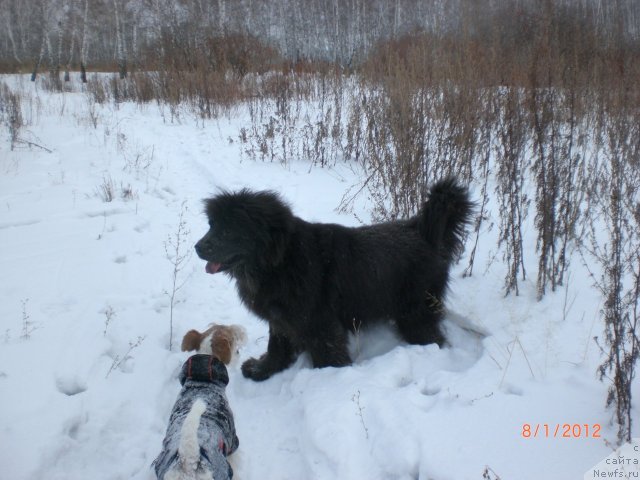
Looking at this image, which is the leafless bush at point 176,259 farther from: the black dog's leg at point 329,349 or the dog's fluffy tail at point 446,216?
the dog's fluffy tail at point 446,216

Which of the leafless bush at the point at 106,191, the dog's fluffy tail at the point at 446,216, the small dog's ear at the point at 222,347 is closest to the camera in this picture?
the small dog's ear at the point at 222,347

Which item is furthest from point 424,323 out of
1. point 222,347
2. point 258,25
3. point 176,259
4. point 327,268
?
point 258,25

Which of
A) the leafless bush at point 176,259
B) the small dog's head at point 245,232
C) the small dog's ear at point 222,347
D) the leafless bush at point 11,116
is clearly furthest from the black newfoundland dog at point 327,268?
the leafless bush at point 11,116

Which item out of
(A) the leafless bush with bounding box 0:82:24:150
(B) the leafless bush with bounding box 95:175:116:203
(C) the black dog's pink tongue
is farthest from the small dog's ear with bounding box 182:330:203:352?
(A) the leafless bush with bounding box 0:82:24:150

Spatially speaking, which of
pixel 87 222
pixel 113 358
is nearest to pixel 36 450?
pixel 113 358

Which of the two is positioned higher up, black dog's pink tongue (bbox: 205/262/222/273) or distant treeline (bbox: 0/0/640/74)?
distant treeline (bbox: 0/0/640/74)

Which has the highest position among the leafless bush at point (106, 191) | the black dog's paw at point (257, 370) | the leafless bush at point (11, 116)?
the leafless bush at point (11, 116)

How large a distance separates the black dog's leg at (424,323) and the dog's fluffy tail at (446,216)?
1.41 feet

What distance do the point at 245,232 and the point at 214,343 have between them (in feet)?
2.53

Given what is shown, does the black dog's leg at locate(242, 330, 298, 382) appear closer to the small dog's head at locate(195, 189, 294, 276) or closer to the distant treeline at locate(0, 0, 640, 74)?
the small dog's head at locate(195, 189, 294, 276)

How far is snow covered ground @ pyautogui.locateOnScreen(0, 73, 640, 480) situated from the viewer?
236 centimetres

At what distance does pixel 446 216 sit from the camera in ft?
11.4

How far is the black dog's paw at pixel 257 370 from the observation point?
136 inches
